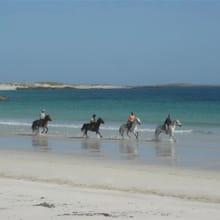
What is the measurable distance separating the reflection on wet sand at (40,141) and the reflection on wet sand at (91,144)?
1.56 m

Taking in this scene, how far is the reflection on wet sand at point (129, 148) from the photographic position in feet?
80.0

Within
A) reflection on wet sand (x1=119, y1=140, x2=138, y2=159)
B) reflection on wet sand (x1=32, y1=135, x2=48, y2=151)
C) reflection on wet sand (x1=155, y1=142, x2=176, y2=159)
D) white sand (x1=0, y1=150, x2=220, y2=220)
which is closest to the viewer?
white sand (x1=0, y1=150, x2=220, y2=220)

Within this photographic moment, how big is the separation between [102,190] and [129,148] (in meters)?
11.9

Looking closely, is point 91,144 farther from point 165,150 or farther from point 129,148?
point 165,150

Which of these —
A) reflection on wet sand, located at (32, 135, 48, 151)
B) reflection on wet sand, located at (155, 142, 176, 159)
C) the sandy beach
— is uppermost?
reflection on wet sand, located at (32, 135, 48, 151)

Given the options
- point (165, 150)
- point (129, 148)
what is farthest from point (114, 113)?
point (165, 150)

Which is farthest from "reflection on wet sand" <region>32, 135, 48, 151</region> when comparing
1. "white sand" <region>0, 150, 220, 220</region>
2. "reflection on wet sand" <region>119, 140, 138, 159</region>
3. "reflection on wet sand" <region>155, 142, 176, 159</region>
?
"white sand" <region>0, 150, 220, 220</region>

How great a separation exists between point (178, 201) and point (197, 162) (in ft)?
27.3

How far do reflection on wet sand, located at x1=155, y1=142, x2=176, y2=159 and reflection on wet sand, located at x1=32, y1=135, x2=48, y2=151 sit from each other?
172 inches

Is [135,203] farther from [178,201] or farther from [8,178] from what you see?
[8,178]

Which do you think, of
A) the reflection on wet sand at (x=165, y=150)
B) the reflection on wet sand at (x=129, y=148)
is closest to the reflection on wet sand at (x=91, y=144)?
the reflection on wet sand at (x=129, y=148)

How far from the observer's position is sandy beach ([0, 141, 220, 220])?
38.0 ft

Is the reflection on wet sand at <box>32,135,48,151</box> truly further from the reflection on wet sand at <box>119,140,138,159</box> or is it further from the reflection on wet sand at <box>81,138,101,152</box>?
the reflection on wet sand at <box>119,140,138,159</box>

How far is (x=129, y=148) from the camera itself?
26797 millimetres
